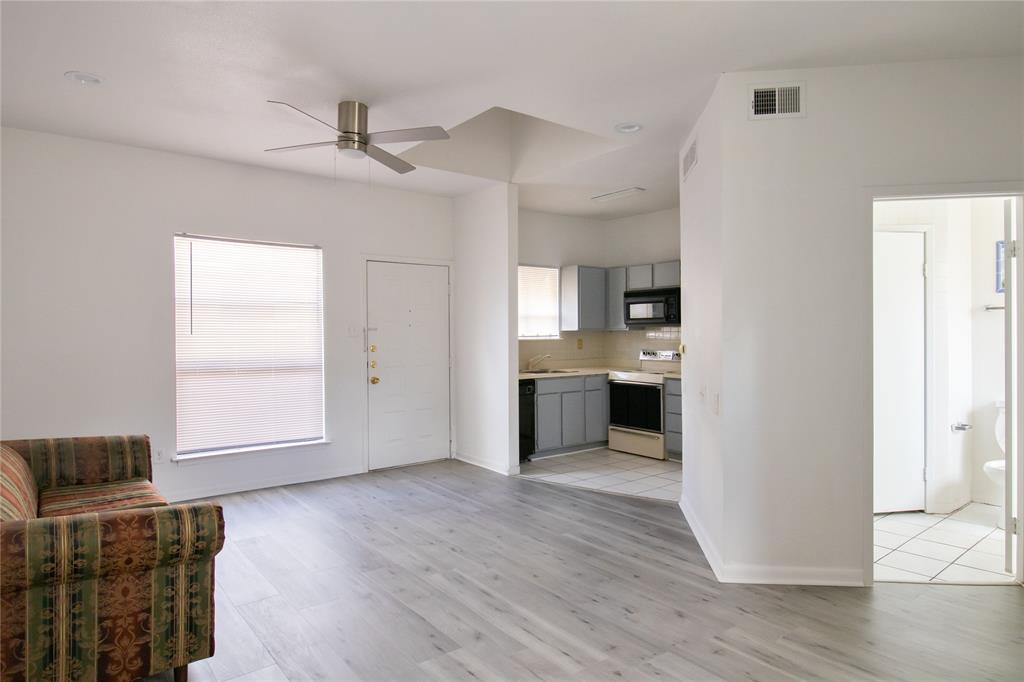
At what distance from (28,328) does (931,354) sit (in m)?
6.44

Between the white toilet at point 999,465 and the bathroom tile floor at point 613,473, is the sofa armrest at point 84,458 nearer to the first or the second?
the bathroom tile floor at point 613,473

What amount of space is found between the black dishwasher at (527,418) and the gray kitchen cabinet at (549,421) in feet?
0.18

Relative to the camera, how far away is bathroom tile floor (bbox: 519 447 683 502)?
4.99 metres

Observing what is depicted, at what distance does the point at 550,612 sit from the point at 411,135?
269 cm

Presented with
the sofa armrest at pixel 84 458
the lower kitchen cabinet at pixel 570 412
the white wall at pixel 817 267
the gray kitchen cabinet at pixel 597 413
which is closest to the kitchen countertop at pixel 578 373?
the lower kitchen cabinet at pixel 570 412

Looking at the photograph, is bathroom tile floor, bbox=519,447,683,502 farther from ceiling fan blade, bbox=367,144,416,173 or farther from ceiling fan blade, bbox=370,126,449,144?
ceiling fan blade, bbox=370,126,449,144

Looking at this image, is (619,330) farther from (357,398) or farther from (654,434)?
(357,398)

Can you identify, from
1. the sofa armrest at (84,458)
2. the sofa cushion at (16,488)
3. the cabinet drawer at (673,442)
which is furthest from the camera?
the cabinet drawer at (673,442)

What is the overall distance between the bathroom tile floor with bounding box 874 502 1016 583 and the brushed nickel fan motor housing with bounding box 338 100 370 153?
12.8 feet

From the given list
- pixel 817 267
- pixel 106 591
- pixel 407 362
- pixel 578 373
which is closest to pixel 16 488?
pixel 106 591

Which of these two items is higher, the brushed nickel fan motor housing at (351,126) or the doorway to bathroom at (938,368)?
the brushed nickel fan motor housing at (351,126)

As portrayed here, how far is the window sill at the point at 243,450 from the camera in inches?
184

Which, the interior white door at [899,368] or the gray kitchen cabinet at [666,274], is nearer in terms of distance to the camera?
the interior white door at [899,368]

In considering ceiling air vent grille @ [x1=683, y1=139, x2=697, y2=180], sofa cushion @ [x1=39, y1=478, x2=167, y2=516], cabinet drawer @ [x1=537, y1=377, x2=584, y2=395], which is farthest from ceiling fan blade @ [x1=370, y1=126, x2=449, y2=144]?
cabinet drawer @ [x1=537, y1=377, x2=584, y2=395]
